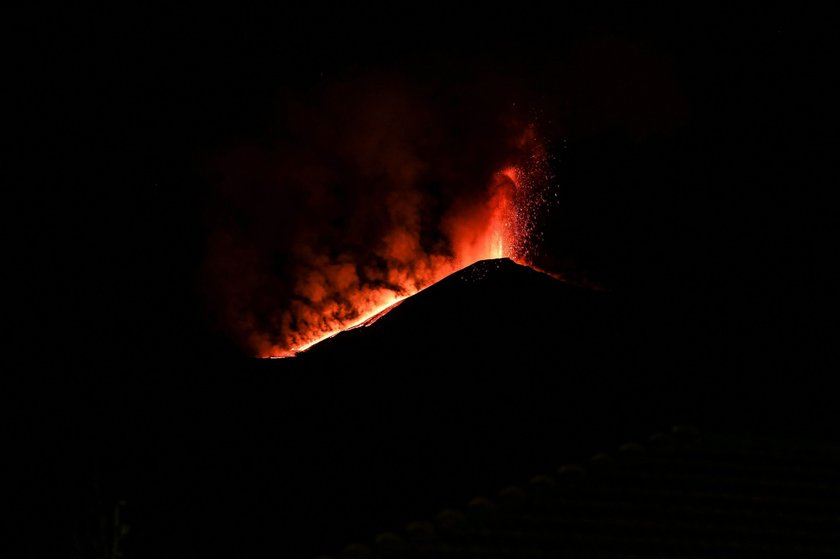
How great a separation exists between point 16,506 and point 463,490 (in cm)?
324

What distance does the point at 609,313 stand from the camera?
8.07 metres

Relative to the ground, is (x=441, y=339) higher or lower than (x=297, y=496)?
higher

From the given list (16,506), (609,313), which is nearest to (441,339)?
(609,313)

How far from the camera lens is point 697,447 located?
177 inches

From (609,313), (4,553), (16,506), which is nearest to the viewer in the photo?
(4,553)

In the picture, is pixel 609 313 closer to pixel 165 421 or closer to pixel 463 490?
pixel 463 490

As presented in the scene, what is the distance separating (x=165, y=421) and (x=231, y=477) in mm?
1386

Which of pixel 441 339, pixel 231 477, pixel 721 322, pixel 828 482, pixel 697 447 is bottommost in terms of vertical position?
pixel 828 482

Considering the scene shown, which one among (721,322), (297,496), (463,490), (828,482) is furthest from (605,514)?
(721,322)

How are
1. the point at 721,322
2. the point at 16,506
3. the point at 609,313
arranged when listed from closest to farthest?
the point at 16,506, the point at 721,322, the point at 609,313

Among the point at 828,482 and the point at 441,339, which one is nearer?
the point at 828,482

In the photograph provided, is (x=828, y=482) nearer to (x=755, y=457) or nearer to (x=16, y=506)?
(x=755, y=457)

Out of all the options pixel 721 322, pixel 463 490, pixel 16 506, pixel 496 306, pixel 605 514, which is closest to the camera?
pixel 605 514

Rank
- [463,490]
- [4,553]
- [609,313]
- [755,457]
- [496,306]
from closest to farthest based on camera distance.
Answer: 1. [755,457]
2. [463,490]
3. [4,553]
4. [609,313]
5. [496,306]
